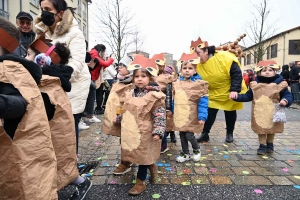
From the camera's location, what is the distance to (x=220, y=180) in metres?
3.05

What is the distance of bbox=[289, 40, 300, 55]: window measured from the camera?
33281 mm

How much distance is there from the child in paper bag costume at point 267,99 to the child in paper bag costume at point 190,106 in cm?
93

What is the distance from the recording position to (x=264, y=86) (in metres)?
4.01

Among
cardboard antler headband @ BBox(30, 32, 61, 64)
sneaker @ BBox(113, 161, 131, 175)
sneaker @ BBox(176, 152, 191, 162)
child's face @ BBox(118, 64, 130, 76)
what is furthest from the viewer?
sneaker @ BBox(176, 152, 191, 162)

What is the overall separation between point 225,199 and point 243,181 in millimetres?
543

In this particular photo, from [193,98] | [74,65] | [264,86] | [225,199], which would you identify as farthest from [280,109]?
[74,65]

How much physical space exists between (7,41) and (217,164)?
2.98m

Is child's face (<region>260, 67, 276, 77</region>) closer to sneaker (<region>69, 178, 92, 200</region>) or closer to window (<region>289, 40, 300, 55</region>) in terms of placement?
sneaker (<region>69, 178, 92, 200</region>)

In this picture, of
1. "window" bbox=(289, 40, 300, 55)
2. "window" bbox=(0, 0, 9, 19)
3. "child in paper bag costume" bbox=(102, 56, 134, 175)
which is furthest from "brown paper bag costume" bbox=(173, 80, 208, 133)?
"window" bbox=(289, 40, 300, 55)

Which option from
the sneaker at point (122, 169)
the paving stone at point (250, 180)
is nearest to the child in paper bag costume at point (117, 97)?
the sneaker at point (122, 169)

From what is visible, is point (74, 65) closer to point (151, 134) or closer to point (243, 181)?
point (151, 134)

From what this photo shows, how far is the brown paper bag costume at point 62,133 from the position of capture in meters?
2.10

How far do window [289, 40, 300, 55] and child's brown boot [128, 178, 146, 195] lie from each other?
119ft

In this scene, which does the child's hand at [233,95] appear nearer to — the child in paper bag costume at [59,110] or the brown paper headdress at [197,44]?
the brown paper headdress at [197,44]
